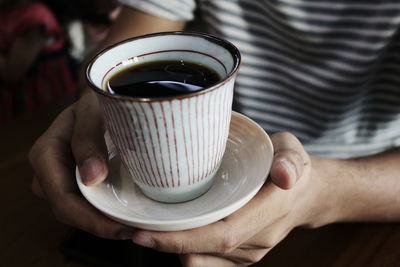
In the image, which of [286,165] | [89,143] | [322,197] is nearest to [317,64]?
[322,197]

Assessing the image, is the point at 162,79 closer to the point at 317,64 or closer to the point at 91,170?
the point at 91,170

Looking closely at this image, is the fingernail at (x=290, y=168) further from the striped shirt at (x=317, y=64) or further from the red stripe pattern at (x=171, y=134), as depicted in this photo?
the striped shirt at (x=317, y=64)

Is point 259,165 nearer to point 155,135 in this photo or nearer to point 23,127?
point 155,135

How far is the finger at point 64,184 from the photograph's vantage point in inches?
23.2

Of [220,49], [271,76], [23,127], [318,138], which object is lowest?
[23,127]

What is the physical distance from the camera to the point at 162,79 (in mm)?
593

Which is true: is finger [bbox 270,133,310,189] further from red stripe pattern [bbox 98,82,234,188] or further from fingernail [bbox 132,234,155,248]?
fingernail [bbox 132,234,155,248]

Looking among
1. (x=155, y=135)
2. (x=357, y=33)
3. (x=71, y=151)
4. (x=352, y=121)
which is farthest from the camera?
(x=352, y=121)

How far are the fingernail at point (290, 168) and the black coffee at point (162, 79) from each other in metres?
0.15

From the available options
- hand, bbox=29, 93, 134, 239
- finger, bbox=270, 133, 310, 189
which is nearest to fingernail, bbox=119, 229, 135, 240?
hand, bbox=29, 93, 134, 239

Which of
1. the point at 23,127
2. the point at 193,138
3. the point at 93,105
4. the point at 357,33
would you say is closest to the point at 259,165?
the point at 193,138

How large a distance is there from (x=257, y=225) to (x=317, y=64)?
53 cm

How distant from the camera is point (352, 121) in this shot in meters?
1.04

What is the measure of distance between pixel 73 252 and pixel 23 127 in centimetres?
49
